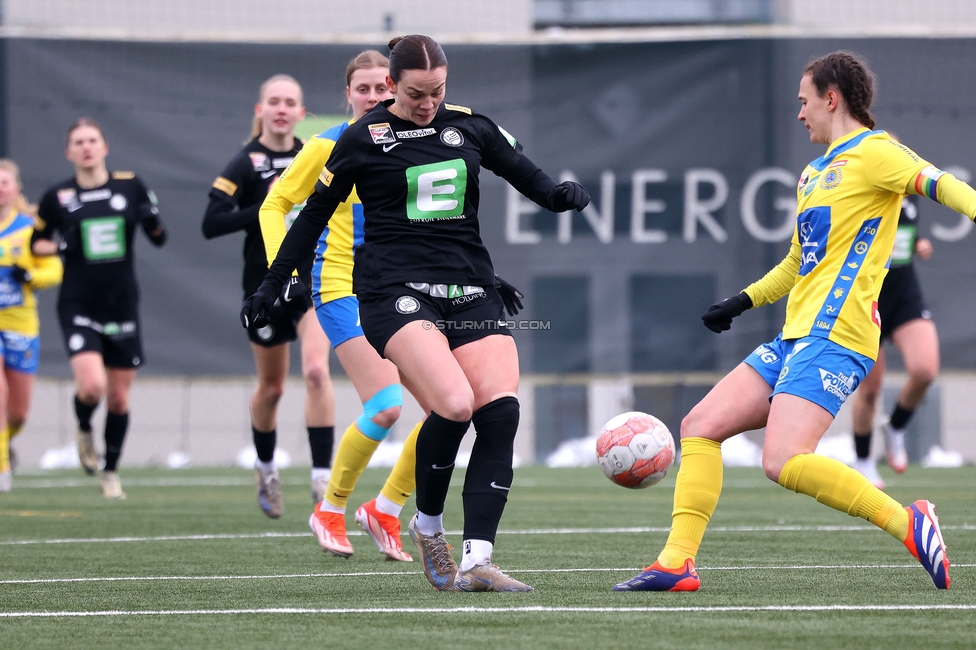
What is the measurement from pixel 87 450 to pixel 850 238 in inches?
297

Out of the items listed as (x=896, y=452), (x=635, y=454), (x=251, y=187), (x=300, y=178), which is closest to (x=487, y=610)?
(x=635, y=454)

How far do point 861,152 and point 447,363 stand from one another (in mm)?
1469

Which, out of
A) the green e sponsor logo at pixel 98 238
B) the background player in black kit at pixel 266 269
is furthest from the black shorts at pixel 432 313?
the green e sponsor logo at pixel 98 238

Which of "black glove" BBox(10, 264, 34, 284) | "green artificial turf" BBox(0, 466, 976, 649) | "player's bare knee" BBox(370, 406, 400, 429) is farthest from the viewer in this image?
"black glove" BBox(10, 264, 34, 284)

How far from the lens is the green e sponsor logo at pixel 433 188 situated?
472 cm

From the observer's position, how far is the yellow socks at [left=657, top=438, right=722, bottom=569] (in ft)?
15.1

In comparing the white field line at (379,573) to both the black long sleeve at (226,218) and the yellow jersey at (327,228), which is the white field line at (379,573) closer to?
the yellow jersey at (327,228)

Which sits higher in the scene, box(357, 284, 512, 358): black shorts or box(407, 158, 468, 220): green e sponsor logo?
box(407, 158, 468, 220): green e sponsor logo

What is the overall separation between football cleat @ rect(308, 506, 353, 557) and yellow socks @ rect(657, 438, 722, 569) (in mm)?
1644

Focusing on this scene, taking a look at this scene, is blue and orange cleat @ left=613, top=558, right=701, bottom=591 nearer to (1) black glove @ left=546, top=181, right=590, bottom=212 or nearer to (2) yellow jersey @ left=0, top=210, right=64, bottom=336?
(1) black glove @ left=546, top=181, right=590, bottom=212

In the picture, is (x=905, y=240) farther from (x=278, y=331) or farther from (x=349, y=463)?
(x=349, y=463)

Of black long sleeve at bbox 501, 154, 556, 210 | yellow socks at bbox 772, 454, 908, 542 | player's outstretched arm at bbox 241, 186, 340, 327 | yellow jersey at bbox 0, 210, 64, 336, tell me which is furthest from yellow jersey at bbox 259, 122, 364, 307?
yellow jersey at bbox 0, 210, 64, 336

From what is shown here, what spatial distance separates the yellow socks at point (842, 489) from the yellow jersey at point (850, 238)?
384 millimetres

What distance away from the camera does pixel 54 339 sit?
13.1 metres
